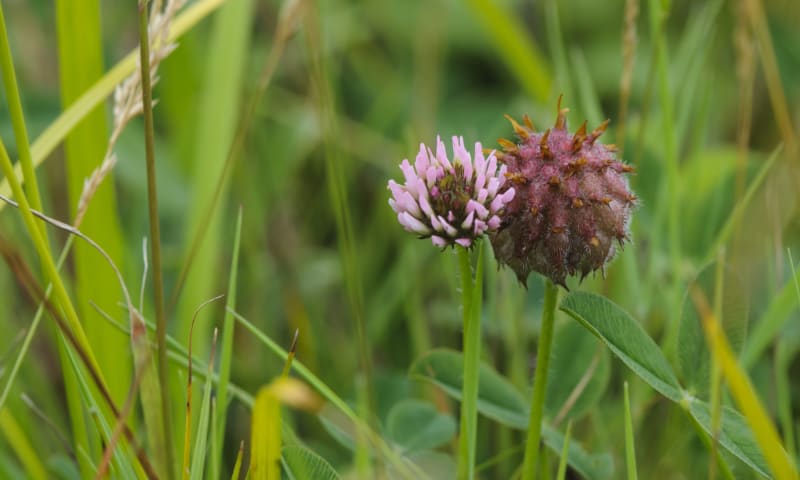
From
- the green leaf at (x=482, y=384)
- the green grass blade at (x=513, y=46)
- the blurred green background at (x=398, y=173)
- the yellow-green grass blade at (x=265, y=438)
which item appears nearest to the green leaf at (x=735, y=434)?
the blurred green background at (x=398, y=173)

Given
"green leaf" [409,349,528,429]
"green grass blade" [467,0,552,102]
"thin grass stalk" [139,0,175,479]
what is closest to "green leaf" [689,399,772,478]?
"green leaf" [409,349,528,429]

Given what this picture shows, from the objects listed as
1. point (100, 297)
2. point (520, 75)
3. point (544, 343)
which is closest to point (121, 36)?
point (520, 75)

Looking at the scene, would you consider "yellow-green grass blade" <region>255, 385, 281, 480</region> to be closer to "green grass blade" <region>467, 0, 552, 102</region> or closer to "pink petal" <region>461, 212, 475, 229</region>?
"pink petal" <region>461, 212, 475, 229</region>

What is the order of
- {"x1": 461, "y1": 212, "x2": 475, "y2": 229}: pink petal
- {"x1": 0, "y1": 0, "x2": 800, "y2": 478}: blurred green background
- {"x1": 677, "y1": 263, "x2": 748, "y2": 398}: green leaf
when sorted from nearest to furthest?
{"x1": 461, "y1": 212, "x2": 475, "y2": 229}: pink petal < {"x1": 677, "y1": 263, "x2": 748, "y2": 398}: green leaf < {"x1": 0, "y1": 0, "x2": 800, "y2": 478}: blurred green background

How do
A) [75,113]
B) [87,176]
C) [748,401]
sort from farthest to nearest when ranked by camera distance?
1. [87,176]
2. [75,113]
3. [748,401]

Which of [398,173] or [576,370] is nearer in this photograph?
[576,370]

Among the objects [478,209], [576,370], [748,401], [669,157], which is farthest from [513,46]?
[748,401]

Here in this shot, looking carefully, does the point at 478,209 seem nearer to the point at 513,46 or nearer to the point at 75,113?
the point at 75,113

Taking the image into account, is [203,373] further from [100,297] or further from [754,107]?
[754,107]
